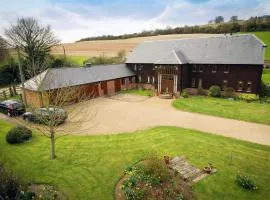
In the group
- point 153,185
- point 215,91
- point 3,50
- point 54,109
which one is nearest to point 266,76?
point 215,91

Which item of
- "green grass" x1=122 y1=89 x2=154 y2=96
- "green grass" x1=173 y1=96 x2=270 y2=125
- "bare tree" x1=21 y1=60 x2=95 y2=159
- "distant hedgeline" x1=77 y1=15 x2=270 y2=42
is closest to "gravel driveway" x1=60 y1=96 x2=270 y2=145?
"bare tree" x1=21 y1=60 x2=95 y2=159

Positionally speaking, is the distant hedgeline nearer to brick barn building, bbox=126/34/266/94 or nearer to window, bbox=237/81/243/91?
brick barn building, bbox=126/34/266/94

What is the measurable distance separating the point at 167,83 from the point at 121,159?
22.5 metres

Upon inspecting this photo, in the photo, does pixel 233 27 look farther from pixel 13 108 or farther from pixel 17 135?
pixel 17 135

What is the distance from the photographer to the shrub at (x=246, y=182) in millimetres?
11449

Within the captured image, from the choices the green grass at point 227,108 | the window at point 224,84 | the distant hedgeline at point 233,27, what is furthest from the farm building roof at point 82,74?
the distant hedgeline at point 233,27

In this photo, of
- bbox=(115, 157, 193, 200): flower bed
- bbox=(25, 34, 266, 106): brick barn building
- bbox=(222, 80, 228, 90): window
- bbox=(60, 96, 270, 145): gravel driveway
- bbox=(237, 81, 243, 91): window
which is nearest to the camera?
bbox=(115, 157, 193, 200): flower bed

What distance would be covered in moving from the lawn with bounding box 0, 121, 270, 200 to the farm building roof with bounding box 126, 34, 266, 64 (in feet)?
55.1

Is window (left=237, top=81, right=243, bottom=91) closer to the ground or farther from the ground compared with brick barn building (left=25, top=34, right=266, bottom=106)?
closer to the ground

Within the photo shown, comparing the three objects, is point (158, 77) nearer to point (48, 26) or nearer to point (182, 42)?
point (182, 42)

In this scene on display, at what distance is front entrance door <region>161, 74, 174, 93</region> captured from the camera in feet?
114

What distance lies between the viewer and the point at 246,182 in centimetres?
1156

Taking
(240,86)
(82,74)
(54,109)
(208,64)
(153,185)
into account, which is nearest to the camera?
(153,185)

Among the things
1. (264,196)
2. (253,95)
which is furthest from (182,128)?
(253,95)
